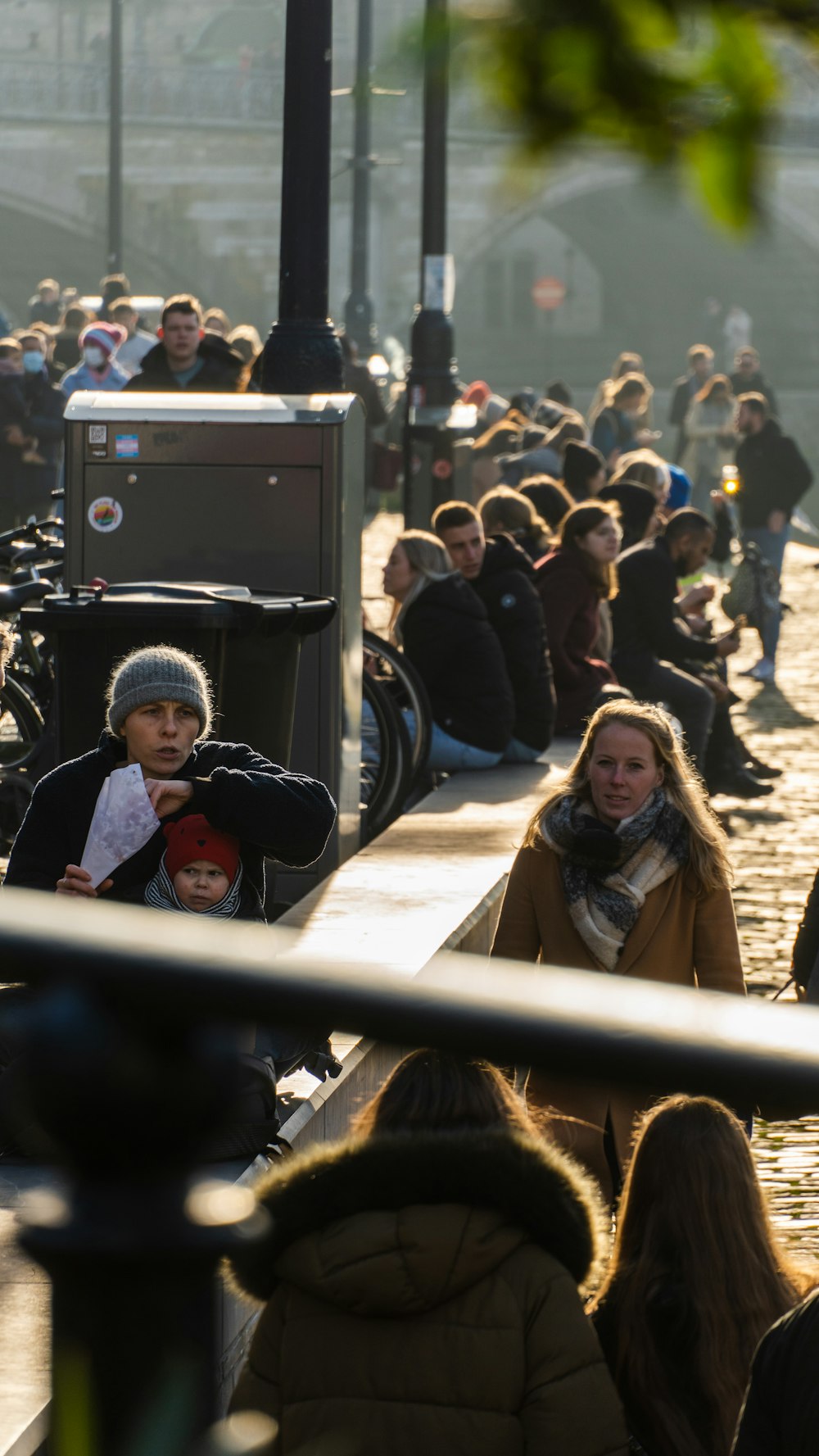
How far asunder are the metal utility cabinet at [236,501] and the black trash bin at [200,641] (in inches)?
18.9

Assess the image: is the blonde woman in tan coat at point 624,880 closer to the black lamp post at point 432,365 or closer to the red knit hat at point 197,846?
the red knit hat at point 197,846

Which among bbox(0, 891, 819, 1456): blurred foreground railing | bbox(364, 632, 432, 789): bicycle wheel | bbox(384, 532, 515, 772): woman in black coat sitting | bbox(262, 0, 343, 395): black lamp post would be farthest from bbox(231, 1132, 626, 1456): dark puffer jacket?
bbox(384, 532, 515, 772): woman in black coat sitting

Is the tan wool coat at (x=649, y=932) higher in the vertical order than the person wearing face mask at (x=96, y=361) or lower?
lower

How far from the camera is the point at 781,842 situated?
9.25 meters

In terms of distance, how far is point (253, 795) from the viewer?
173 inches

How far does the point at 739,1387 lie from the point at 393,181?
4877 centimetres

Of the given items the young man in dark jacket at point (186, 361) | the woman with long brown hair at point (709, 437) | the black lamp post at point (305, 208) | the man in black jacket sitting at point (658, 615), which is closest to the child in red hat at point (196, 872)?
the black lamp post at point (305, 208)

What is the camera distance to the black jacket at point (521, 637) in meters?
8.51

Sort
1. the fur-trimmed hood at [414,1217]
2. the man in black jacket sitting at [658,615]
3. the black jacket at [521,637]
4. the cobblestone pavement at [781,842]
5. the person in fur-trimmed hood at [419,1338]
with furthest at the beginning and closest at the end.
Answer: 1. the man in black jacket sitting at [658,615]
2. the black jacket at [521,637]
3. the cobblestone pavement at [781,842]
4. the person in fur-trimmed hood at [419,1338]
5. the fur-trimmed hood at [414,1217]

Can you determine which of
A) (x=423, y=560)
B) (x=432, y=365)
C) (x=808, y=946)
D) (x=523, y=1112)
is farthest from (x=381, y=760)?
(x=432, y=365)

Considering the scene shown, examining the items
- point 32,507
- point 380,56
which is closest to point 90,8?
point 32,507

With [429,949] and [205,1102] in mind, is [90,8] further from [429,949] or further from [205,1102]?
[205,1102]

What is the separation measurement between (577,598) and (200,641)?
372cm

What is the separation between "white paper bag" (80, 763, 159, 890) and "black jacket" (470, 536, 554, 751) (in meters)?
4.10
